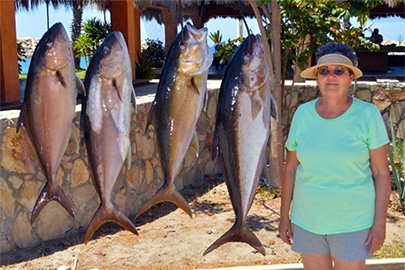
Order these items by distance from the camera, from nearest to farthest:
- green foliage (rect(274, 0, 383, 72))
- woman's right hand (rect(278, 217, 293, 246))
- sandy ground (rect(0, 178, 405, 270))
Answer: woman's right hand (rect(278, 217, 293, 246)) < sandy ground (rect(0, 178, 405, 270)) < green foliage (rect(274, 0, 383, 72))

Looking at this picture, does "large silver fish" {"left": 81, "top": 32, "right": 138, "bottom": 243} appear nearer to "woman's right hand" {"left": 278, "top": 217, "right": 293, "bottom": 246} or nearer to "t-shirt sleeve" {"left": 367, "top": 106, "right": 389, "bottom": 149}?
"woman's right hand" {"left": 278, "top": 217, "right": 293, "bottom": 246}

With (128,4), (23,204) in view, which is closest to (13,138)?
(23,204)

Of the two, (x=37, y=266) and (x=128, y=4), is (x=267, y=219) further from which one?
(x=128, y=4)

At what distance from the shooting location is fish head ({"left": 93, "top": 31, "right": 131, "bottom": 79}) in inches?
88.6

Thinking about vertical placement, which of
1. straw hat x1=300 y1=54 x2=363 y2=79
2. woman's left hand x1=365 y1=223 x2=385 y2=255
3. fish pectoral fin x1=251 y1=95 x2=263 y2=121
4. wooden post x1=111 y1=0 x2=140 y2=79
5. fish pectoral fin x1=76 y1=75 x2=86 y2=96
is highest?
wooden post x1=111 y1=0 x2=140 y2=79

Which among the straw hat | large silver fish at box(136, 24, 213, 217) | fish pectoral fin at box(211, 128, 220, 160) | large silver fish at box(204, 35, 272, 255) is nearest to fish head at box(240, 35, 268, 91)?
large silver fish at box(204, 35, 272, 255)

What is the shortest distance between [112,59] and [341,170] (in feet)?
3.84

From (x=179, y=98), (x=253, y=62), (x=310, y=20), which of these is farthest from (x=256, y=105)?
(x=310, y=20)

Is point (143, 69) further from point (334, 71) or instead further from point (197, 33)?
point (197, 33)

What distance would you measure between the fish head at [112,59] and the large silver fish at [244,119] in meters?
0.43

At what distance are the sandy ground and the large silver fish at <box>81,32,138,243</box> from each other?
243 cm

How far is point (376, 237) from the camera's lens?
2553mm

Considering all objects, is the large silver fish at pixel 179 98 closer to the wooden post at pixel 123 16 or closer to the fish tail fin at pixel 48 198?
the fish tail fin at pixel 48 198

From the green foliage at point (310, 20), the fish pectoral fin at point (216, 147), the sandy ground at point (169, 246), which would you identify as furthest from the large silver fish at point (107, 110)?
the green foliage at point (310, 20)
